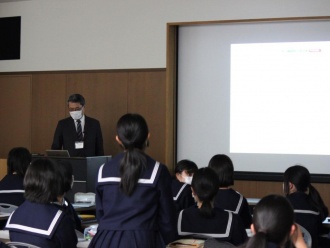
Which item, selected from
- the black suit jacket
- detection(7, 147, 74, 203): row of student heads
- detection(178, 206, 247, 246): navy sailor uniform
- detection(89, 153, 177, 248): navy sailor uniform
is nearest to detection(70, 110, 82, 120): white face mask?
the black suit jacket

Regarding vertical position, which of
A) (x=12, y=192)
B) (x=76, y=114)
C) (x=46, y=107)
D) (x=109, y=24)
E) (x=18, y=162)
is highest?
(x=109, y=24)

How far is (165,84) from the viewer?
778 cm

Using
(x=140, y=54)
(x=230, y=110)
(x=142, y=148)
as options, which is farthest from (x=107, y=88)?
(x=142, y=148)

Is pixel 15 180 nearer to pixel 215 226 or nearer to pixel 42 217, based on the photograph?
pixel 42 217

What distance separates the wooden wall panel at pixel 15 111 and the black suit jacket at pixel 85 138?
5.01ft

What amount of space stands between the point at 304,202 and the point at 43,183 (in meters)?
2.14

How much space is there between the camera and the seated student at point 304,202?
172 inches

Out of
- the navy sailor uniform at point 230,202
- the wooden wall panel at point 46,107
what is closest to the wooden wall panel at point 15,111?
the wooden wall panel at point 46,107

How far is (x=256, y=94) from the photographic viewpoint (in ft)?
24.5

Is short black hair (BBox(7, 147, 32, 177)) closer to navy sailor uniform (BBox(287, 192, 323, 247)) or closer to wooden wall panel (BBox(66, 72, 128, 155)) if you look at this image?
navy sailor uniform (BBox(287, 192, 323, 247))

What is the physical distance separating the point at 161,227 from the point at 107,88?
526 cm

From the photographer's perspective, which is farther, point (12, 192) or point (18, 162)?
point (18, 162)

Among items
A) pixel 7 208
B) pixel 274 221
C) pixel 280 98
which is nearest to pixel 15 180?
pixel 7 208

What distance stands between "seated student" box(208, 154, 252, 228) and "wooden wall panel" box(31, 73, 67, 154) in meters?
4.42
